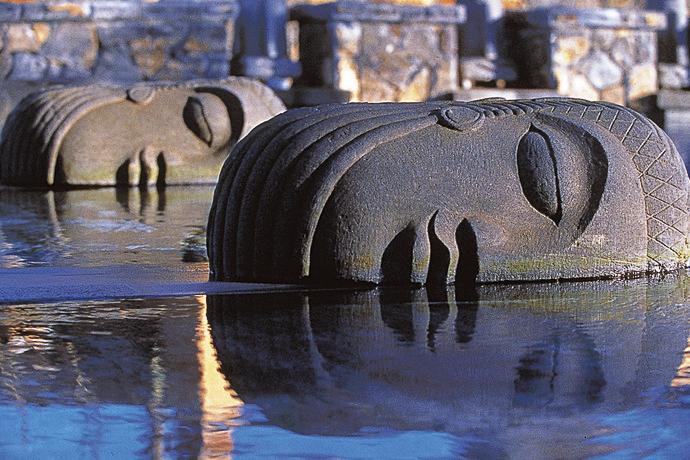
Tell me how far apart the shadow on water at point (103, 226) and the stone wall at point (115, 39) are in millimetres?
3281

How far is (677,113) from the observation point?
1264 cm

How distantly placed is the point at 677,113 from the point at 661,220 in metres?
9.50

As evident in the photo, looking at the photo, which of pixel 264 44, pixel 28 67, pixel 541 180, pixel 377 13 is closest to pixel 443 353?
pixel 541 180

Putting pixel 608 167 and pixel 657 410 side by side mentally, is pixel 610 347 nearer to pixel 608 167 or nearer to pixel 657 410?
pixel 657 410

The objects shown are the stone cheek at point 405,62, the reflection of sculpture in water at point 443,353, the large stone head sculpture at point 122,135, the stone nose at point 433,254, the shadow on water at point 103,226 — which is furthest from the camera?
the stone cheek at point 405,62

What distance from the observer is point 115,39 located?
10609 millimetres

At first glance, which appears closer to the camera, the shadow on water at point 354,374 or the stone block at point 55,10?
the shadow on water at point 354,374

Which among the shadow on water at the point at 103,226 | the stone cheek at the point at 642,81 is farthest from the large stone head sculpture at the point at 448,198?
the stone cheek at the point at 642,81

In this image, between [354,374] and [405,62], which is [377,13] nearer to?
[405,62]

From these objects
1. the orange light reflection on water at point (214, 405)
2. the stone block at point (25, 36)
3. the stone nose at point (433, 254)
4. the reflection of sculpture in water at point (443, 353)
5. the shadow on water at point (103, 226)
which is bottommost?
the shadow on water at point (103, 226)

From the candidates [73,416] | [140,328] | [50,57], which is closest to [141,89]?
[50,57]

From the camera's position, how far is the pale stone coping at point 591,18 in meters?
11.9

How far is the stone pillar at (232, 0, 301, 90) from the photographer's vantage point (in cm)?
1112

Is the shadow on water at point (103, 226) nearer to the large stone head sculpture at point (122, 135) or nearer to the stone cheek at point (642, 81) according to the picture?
the large stone head sculpture at point (122, 135)
